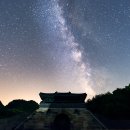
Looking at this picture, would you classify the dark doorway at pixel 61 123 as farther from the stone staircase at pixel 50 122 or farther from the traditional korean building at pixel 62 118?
the stone staircase at pixel 50 122

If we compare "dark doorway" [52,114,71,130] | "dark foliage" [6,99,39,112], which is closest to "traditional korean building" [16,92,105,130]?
"dark doorway" [52,114,71,130]

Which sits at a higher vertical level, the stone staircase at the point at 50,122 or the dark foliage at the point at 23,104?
the dark foliage at the point at 23,104

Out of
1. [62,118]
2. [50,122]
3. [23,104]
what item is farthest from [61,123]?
[23,104]

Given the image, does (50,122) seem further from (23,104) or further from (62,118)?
(23,104)

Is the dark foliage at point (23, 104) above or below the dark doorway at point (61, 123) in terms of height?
above

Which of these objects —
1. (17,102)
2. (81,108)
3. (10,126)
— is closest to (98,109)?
(81,108)

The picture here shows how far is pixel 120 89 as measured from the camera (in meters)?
55.6

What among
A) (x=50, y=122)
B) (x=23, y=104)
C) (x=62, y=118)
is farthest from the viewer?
(x=23, y=104)

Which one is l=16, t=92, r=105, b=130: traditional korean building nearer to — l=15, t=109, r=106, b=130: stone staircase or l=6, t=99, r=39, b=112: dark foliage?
l=15, t=109, r=106, b=130: stone staircase

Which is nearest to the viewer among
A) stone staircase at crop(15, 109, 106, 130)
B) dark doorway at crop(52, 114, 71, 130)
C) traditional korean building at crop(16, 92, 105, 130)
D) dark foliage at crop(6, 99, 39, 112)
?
stone staircase at crop(15, 109, 106, 130)

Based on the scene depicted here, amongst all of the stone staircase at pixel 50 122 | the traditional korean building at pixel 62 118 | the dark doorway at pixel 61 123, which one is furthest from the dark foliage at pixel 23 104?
the dark doorway at pixel 61 123

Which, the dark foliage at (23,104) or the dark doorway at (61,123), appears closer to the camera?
the dark doorway at (61,123)

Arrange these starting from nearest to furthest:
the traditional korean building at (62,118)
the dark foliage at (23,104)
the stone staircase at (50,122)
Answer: the stone staircase at (50,122)
the traditional korean building at (62,118)
the dark foliage at (23,104)

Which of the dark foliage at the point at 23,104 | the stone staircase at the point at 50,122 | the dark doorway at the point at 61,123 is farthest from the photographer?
the dark foliage at the point at 23,104
